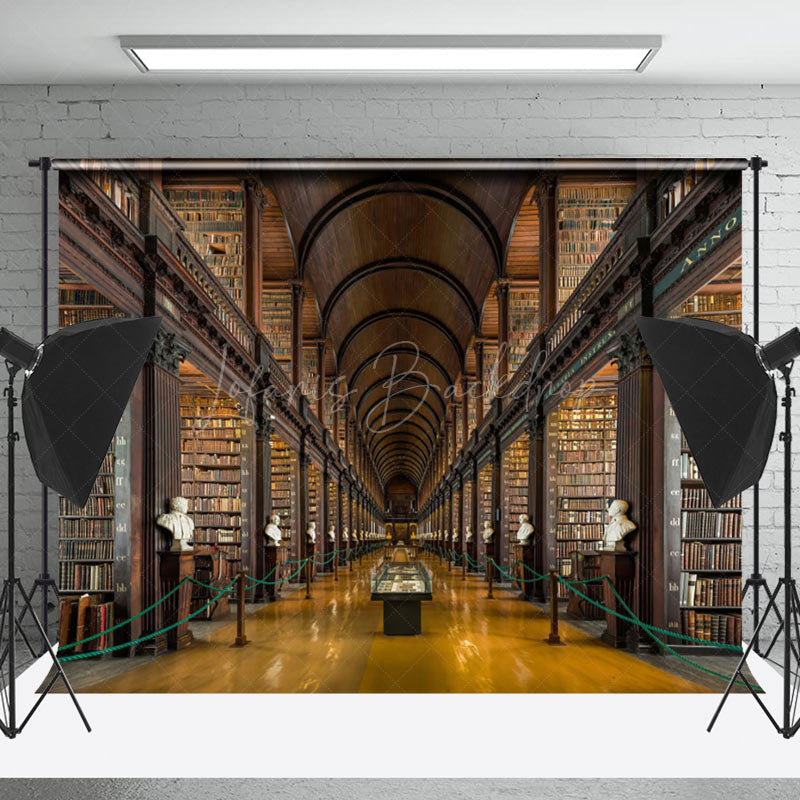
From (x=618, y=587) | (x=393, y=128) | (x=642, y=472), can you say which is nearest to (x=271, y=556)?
(x=618, y=587)

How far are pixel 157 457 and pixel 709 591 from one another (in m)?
4.02

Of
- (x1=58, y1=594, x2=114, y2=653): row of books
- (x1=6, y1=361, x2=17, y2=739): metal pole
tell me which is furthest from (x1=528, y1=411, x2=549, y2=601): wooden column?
(x1=6, y1=361, x2=17, y2=739): metal pole

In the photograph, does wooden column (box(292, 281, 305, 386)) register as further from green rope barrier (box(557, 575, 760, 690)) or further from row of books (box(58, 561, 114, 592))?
green rope barrier (box(557, 575, 760, 690))

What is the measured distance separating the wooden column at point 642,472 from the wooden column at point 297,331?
370 cm

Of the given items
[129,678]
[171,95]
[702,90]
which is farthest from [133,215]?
[702,90]

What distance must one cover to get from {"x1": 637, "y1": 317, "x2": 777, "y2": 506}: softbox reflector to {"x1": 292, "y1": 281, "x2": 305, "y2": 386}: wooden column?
4703 millimetres

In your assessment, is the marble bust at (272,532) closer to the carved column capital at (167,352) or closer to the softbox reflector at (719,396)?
the carved column capital at (167,352)

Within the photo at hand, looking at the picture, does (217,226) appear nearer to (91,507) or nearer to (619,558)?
(91,507)

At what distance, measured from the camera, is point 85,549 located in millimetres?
5180

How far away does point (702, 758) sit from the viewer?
3.74 meters

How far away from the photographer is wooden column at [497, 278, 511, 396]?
8164 mm

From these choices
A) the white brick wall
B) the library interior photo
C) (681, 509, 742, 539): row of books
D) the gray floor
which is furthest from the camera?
(681, 509, 742, 539): row of books

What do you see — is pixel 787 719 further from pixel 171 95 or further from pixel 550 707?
pixel 171 95

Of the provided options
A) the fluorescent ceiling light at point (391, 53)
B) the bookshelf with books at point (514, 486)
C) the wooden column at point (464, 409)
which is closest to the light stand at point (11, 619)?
the fluorescent ceiling light at point (391, 53)
